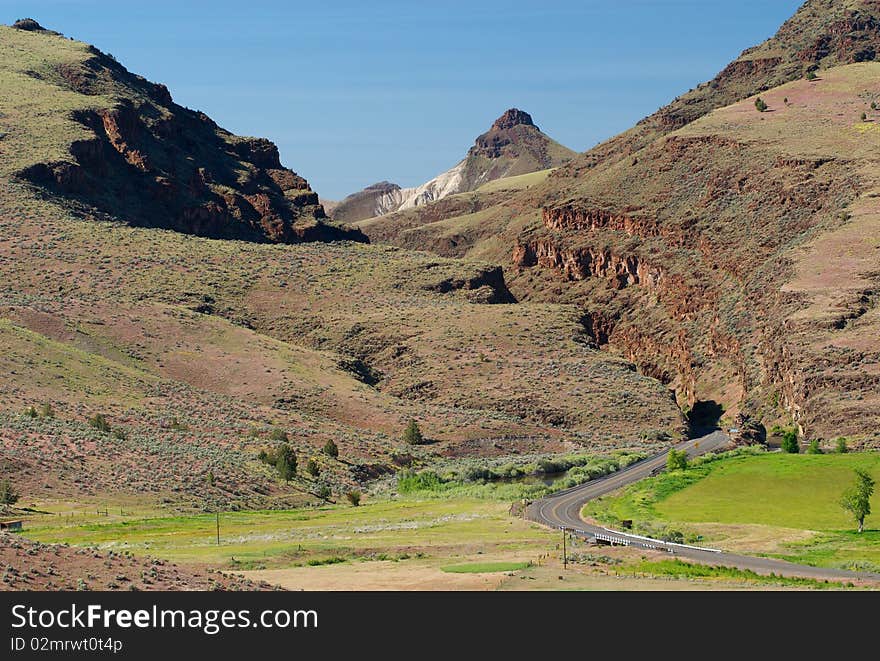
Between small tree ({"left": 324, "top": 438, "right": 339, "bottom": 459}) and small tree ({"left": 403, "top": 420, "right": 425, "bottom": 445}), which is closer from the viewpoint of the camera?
small tree ({"left": 324, "top": 438, "right": 339, "bottom": 459})

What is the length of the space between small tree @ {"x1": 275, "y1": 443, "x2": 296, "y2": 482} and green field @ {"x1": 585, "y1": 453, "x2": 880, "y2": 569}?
22.5 m

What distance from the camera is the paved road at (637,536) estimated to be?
59531 mm

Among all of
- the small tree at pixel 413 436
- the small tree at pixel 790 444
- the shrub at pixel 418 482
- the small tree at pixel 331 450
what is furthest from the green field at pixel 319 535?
the small tree at pixel 413 436

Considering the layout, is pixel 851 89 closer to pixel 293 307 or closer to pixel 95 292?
pixel 293 307

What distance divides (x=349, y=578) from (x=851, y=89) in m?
160

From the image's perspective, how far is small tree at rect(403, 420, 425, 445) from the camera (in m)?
124

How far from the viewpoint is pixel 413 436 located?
124 m

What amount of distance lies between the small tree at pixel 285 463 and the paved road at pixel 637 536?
18.2 m

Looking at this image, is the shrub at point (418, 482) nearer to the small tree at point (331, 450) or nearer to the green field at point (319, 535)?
the small tree at point (331, 450)

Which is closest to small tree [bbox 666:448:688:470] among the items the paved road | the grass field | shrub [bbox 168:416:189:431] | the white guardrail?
the paved road

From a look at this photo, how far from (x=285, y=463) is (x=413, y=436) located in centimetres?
2430

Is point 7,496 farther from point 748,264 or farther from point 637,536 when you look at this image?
point 748,264

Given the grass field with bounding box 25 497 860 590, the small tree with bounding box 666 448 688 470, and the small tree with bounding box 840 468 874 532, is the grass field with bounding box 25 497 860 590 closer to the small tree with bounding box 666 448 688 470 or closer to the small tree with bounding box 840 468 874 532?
the small tree with bounding box 840 468 874 532

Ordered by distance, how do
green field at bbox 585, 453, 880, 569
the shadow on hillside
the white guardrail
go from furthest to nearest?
the shadow on hillside → green field at bbox 585, 453, 880, 569 → the white guardrail
